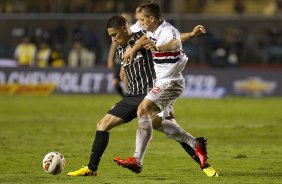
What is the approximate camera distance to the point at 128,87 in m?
10.4

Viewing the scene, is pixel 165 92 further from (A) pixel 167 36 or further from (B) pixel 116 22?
(B) pixel 116 22

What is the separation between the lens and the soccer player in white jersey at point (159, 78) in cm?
984

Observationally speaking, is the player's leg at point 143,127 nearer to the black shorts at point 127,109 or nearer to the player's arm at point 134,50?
the black shorts at point 127,109

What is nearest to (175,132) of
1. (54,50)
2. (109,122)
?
(109,122)

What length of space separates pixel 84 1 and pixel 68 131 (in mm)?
14665

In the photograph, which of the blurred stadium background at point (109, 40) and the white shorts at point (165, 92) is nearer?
the white shorts at point (165, 92)

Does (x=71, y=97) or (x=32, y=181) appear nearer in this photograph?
(x=32, y=181)

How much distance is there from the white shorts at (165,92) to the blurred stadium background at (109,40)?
17.6 metres

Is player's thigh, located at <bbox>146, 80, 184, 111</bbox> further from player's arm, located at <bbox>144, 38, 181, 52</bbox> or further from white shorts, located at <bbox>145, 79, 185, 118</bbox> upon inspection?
player's arm, located at <bbox>144, 38, 181, 52</bbox>

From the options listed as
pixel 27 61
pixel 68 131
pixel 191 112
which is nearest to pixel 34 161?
pixel 68 131

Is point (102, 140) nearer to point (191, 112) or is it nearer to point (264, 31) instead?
point (191, 112)

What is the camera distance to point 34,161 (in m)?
12.0

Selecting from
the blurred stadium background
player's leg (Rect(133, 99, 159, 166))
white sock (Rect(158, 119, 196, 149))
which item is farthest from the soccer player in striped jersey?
the blurred stadium background

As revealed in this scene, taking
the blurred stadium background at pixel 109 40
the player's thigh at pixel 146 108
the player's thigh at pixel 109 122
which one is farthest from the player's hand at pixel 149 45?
the blurred stadium background at pixel 109 40
